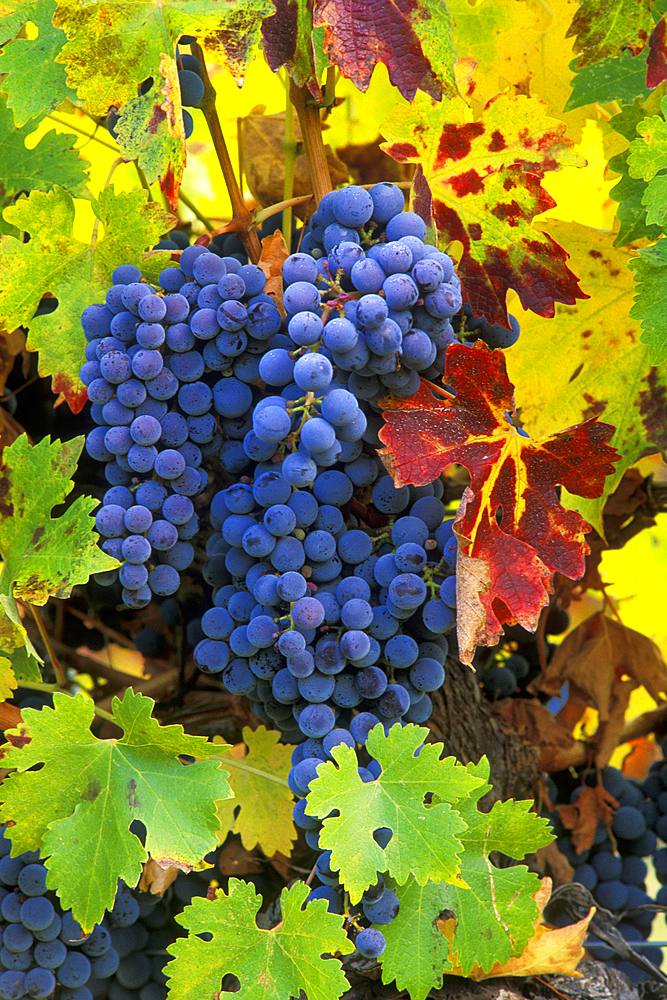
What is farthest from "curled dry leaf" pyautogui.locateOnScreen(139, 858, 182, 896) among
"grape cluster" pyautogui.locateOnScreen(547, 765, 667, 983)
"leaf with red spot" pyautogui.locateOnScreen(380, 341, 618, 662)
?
"grape cluster" pyautogui.locateOnScreen(547, 765, 667, 983)

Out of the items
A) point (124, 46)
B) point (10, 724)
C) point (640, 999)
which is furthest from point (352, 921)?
point (124, 46)

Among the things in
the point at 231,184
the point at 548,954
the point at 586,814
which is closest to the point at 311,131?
the point at 231,184

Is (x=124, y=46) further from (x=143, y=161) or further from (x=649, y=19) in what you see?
(x=649, y=19)

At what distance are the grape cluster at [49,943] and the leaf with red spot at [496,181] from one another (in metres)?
0.67

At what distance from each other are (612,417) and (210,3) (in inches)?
20.2

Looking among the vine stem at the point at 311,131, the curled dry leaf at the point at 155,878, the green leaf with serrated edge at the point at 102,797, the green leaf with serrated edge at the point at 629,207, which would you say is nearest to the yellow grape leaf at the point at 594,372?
the green leaf with serrated edge at the point at 629,207

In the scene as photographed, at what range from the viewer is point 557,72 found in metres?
0.84

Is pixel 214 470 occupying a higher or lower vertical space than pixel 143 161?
lower

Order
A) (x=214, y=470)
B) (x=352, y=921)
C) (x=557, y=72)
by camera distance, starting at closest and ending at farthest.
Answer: (x=352, y=921), (x=214, y=470), (x=557, y=72)

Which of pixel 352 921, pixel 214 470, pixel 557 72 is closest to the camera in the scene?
pixel 352 921

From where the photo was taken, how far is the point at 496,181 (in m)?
0.71

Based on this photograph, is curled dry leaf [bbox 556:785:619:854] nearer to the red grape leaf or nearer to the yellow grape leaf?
the yellow grape leaf

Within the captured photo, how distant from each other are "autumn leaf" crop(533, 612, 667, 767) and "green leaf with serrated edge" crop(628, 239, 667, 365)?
1.55 ft

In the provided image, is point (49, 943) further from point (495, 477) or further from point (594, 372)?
point (594, 372)
